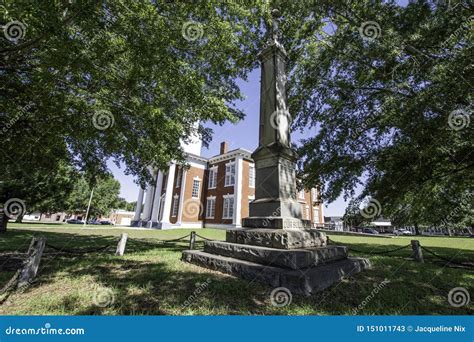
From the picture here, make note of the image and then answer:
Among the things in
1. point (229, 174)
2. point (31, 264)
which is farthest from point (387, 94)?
point (229, 174)

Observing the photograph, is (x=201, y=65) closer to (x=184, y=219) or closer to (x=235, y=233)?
(x=235, y=233)

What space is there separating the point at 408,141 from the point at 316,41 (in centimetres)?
593

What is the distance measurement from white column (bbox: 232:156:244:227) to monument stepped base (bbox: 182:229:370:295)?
18.1 m

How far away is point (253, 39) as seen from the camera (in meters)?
9.87

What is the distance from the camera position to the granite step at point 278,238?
485 centimetres

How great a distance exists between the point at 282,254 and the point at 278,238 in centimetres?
53

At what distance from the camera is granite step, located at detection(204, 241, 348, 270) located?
4355 millimetres

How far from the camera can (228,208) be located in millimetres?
25750

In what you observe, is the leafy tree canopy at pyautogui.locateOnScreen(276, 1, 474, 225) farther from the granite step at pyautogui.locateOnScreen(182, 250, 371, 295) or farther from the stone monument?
the granite step at pyautogui.locateOnScreen(182, 250, 371, 295)

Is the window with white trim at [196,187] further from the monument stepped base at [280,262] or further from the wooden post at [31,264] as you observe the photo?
the wooden post at [31,264]

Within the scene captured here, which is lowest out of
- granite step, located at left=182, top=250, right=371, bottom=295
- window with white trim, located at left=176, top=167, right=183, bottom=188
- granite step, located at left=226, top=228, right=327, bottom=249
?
granite step, located at left=182, top=250, right=371, bottom=295

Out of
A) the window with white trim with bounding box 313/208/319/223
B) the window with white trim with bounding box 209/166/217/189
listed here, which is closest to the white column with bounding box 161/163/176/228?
the window with white trim with bounding box 209/166/217/189

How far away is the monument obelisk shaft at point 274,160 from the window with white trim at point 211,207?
69.6 feet

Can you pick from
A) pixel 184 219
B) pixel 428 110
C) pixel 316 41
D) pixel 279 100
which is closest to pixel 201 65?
pixel 279 100
